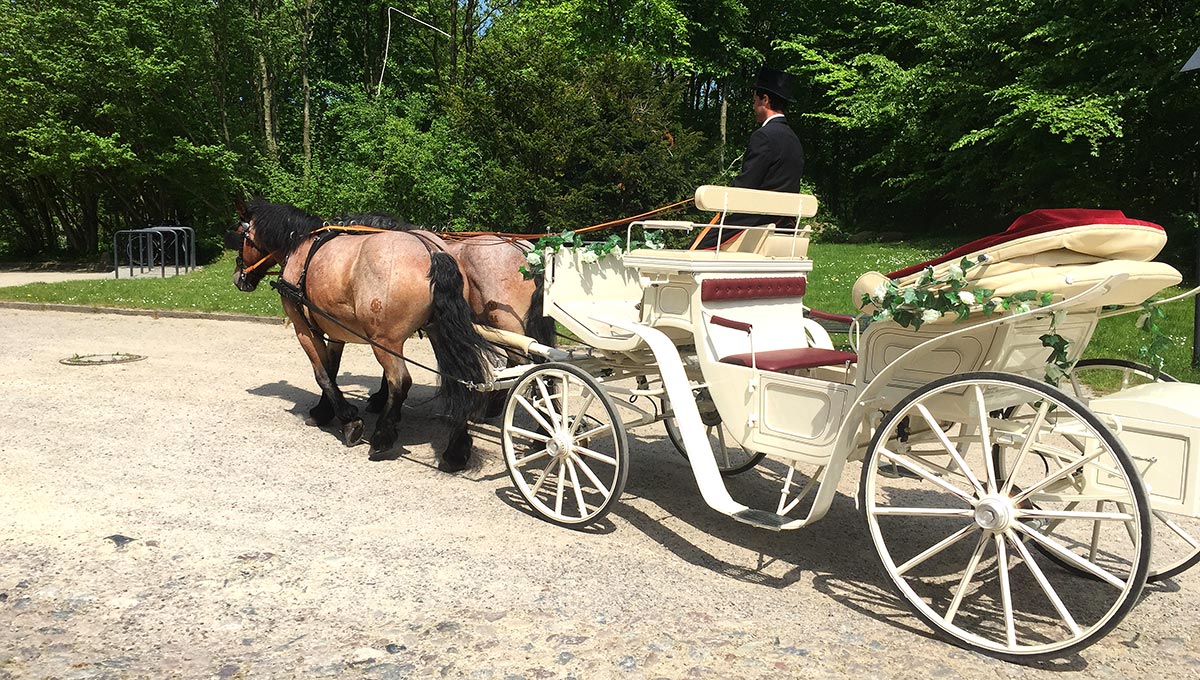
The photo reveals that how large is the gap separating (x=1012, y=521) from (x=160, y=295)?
14.8 m

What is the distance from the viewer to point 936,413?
3346mm

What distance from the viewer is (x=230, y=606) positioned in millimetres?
3420

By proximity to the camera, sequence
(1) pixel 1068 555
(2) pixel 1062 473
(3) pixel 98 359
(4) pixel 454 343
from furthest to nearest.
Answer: (3) pixel 98 359 → (4) pixel 454 343 → (1) pixel 1068 555 → (2) pixel 1062 473

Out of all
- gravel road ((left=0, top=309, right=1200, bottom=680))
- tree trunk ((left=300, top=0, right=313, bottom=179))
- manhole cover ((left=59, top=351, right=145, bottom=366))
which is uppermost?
tree trunk ((left=300, top=0, right=313, bottom=179))

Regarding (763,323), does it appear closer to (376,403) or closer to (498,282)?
(498,282)

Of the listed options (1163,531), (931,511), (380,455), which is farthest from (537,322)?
(1163,531)

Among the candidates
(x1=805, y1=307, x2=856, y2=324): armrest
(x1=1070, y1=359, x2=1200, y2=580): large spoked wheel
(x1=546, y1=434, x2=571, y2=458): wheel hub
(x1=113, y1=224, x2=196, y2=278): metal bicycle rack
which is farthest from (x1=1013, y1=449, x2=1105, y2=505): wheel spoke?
(x1=113, y1=224, x2=196, y2=278): metal bicycle rack

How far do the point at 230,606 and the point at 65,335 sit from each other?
8.94 meters

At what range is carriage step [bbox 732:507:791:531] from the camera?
145 inches

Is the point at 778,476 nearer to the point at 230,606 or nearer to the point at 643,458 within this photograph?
the point at 643,458

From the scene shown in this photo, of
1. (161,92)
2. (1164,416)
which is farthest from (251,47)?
(1164,416)

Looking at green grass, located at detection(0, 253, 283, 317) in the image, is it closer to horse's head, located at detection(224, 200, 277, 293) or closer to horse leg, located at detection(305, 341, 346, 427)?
horse's head, located at detection(224, 200, 277, 293)

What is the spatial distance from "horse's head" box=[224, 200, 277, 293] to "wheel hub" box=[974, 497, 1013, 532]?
551cm

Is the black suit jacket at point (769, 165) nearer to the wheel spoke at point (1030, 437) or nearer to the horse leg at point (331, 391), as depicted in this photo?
the wheel spoke at point (1030, 437)
